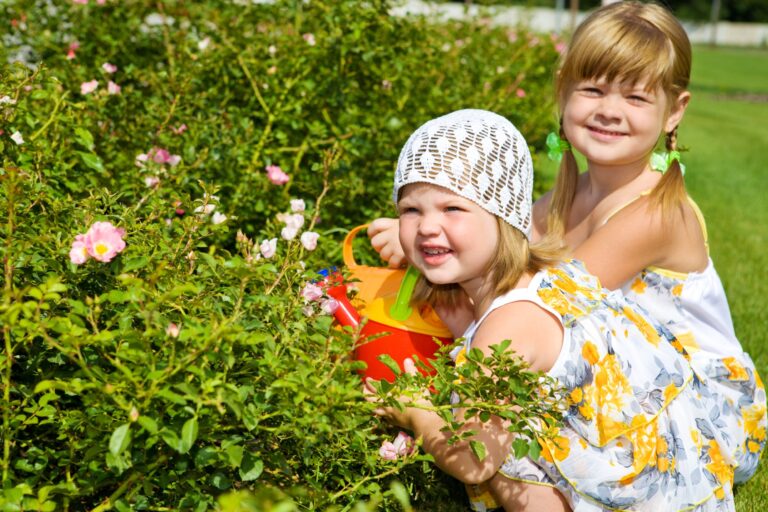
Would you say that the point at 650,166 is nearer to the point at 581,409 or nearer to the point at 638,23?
the point at 638,23

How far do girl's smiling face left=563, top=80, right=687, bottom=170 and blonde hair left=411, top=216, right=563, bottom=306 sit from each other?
22.3 inches

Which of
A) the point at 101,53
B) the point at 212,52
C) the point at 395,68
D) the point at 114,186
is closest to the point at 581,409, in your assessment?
the point at 114,186

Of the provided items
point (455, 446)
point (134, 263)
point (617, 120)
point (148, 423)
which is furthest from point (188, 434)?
point (617, 120)

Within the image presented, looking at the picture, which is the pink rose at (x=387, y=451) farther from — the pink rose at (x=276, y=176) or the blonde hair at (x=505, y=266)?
the pink rose at (x=276, y=176)

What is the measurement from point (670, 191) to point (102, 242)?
6.06ft

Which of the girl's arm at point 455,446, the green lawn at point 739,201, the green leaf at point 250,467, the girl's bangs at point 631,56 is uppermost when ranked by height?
the girl's bangs at point 631,56

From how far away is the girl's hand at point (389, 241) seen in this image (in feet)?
8.87

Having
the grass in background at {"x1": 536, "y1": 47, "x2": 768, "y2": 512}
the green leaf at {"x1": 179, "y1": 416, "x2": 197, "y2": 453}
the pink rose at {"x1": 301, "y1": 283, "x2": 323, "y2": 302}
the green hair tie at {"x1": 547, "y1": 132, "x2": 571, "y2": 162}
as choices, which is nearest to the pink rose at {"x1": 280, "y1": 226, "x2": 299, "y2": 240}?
the pink rose at {"x1": 301, "y1": 283, "x2": 323, "y2": 302}

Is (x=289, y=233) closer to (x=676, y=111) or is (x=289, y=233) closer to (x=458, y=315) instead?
(x=458, y=315)

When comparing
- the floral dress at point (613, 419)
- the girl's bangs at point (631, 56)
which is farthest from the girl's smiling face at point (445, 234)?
the girl's bangs at point (631, 56)

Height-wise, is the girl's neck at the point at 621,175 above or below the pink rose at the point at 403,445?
above

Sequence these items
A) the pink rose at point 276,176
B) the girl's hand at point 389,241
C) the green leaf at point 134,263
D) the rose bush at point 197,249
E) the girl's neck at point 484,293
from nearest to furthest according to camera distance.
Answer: the rose bush at point 197,249 → the green leaf at point 134,263 → the girl's neck at point 484,293 → the girl's hand at point 389,241 → the pink rose at point 276,176

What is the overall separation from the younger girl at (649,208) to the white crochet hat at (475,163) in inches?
18.7

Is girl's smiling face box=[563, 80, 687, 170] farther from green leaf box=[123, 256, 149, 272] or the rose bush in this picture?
green leaf box=[123, 256, 149, 272]
